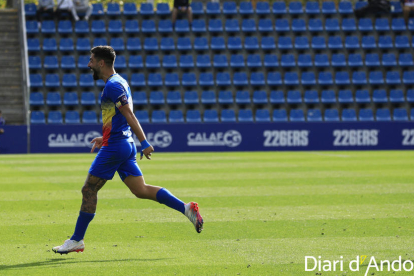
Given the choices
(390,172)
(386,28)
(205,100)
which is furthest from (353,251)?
(386,28)

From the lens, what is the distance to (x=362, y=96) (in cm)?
2573

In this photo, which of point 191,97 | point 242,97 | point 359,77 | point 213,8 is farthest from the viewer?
point 213,8

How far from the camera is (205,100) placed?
2456 cm

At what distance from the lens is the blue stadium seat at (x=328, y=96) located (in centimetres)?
2534

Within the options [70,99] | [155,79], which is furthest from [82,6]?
[155,79]

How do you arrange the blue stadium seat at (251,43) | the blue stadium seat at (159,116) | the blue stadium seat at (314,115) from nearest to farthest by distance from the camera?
the blue stadium seat at (159,116)
the blue stadium seat at (314,115)
the blue stadium seat at (251,43)

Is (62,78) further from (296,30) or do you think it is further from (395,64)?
(395,64)

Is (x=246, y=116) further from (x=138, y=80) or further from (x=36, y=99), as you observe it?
(x=36, y=99)

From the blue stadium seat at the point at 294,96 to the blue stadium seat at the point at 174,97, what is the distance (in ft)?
14.7

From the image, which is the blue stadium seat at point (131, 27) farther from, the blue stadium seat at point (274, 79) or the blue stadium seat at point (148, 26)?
the blue stadium seat at point (274, 79)

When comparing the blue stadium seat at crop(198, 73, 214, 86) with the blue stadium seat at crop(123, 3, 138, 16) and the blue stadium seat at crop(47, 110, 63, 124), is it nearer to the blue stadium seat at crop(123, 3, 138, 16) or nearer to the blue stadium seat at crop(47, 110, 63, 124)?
the blue stadium seat at crop(123, 3, 138, 16)

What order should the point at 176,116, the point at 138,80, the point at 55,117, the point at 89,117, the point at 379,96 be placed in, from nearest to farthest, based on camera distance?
the point at 55,117
the point at 89,117
the point at 176,116
the point at 138,80
the point at 379,96

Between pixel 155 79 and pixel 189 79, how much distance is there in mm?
1388

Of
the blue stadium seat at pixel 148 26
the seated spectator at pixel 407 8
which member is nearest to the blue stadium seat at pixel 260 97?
the blue stadium seat at pixel 148 26
